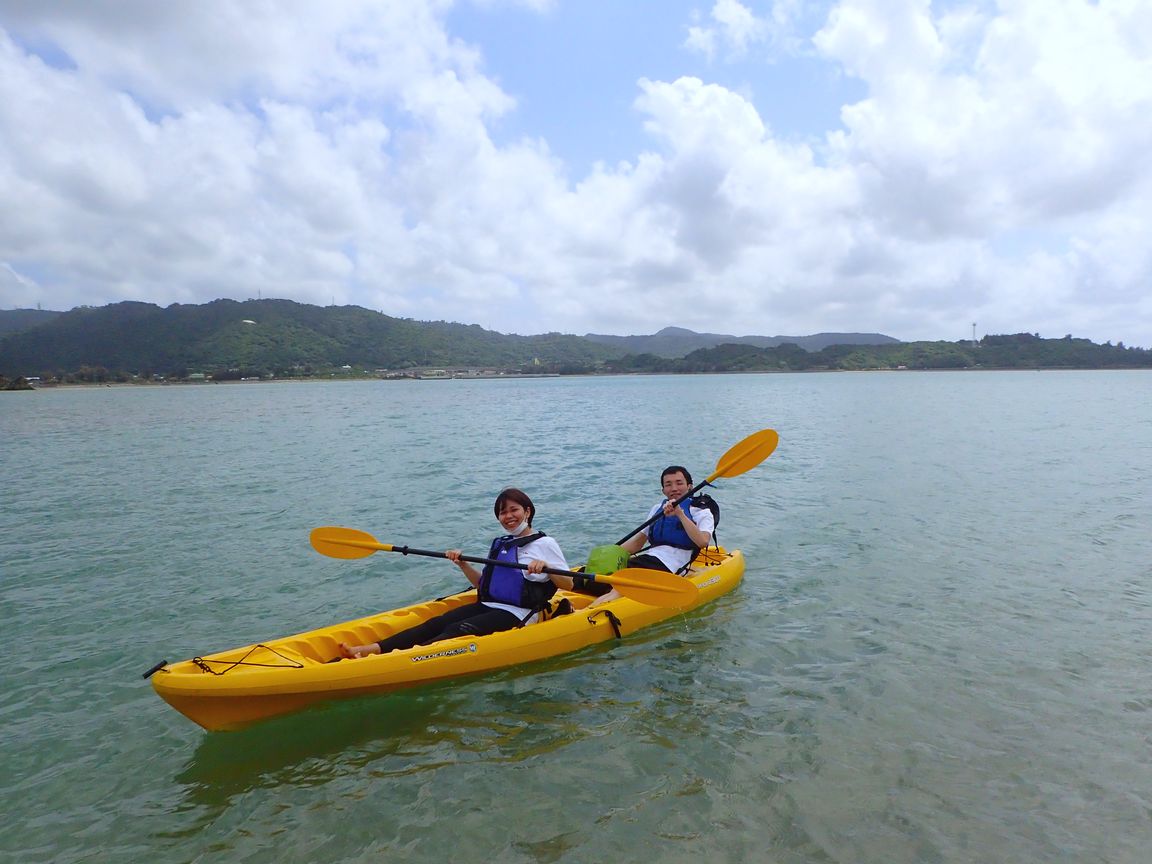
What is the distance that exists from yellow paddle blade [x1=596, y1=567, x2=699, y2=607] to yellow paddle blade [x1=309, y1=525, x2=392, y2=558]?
259 cm

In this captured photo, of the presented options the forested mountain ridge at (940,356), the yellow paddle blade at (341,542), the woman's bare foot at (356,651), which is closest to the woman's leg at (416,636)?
the woman's bare foot at (356,651)

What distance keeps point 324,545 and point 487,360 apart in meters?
179

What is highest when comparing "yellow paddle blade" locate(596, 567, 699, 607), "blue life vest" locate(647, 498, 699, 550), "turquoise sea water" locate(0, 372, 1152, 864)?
"blue life vest" locate(647, 498, 699, 550)

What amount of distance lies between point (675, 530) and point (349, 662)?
12.4 feet

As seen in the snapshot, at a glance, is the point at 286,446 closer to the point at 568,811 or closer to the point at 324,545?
the point at 324,545

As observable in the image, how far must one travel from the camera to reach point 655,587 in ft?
21.7

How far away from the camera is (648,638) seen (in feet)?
23.2

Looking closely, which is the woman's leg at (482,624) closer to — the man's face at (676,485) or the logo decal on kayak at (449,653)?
the logo decal on kayak at (449,653)

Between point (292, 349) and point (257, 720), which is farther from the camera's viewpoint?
point (292, 349)

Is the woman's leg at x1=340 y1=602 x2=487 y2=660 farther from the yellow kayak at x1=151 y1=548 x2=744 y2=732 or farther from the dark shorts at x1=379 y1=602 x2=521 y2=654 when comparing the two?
the yellow kayak at x1=151 y1=548 x2=744 y2=732

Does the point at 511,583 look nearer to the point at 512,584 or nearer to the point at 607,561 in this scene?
the point at 512,584

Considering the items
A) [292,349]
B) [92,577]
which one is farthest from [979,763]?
[292,349]

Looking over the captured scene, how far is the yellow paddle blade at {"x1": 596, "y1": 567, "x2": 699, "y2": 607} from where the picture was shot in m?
6.61

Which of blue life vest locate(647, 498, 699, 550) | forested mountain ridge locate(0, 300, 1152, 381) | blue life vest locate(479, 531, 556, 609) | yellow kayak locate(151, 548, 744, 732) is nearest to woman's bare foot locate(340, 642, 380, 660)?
yellow kayak locate(151, 548, 744, 732)
